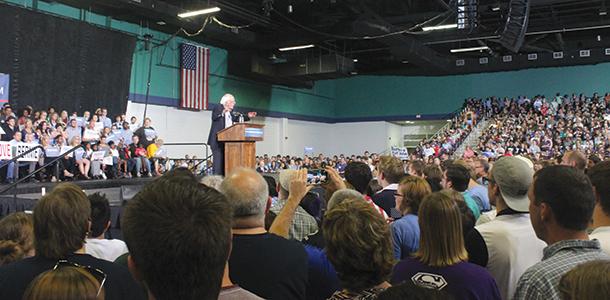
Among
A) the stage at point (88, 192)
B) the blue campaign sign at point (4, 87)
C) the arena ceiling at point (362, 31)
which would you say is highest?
the arena ceiling at point (362, 31)

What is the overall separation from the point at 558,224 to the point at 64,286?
5.55 ft

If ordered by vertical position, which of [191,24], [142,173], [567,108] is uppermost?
[191,24]

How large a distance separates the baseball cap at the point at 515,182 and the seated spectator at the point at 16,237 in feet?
7.69

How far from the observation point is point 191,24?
16266mm

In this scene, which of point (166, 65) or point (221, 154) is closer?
point (221, 154)

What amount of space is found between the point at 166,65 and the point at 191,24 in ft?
8.19

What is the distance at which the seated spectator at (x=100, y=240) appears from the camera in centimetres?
271

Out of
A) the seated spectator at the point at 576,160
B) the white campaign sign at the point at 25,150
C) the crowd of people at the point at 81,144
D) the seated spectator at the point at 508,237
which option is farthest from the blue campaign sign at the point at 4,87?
the seated spectator at the point at 508,237

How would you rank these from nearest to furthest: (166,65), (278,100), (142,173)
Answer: (142,173) → (166,65) → (278,100)

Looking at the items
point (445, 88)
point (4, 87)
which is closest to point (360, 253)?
point (4, 87)

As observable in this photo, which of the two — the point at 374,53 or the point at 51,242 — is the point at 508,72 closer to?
the point at 374,53

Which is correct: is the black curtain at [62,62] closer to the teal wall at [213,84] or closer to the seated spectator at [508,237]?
the teal wall at [213,84]

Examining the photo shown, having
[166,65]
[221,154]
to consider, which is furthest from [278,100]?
[221,154]

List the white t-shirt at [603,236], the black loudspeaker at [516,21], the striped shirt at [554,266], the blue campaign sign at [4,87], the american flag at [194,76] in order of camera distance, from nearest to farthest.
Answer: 1. the striped shirt at [554,266]
2. the white t-shirt at [603,236]
3. the blue campaign sign at [4,87]
4. the black loudspeaker at [516,21]
5. the american flag at [194,76]
